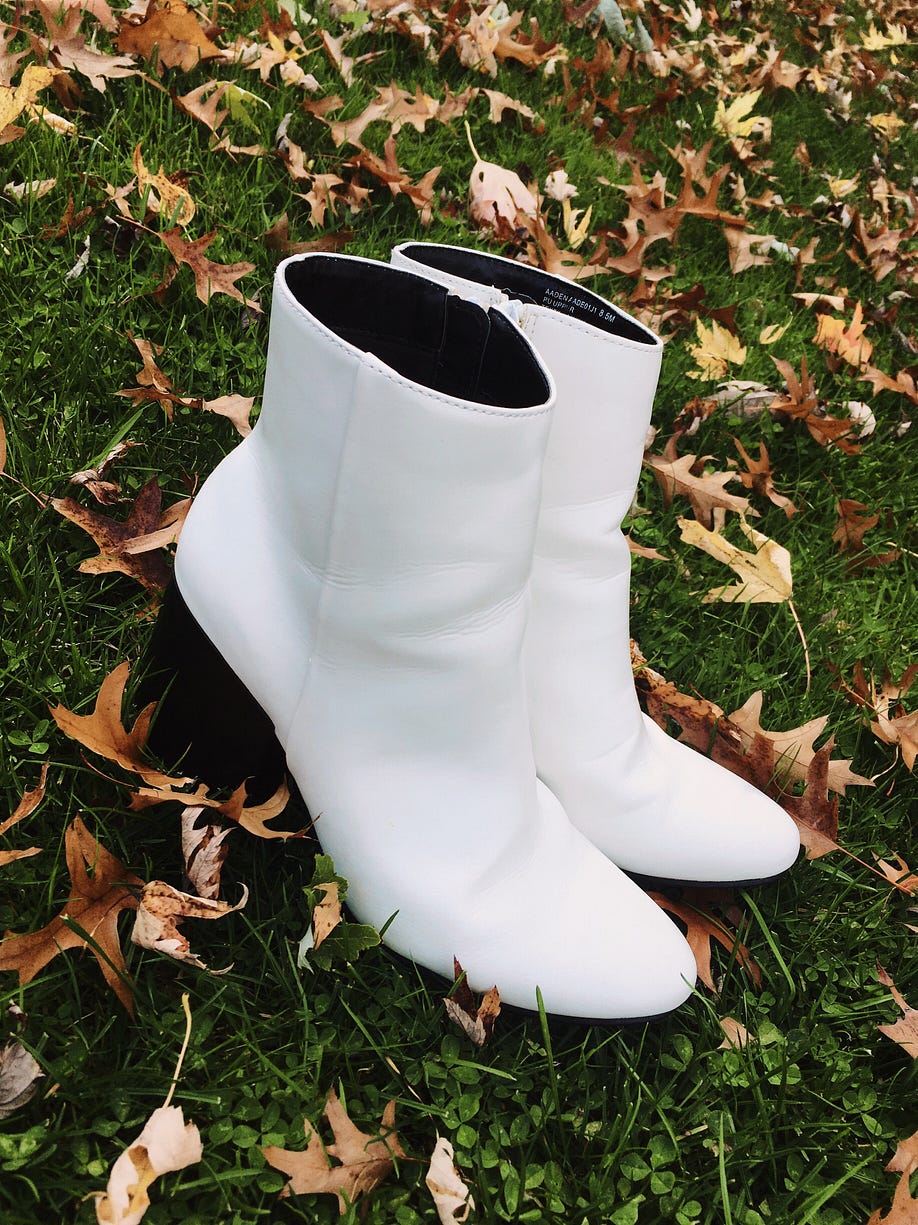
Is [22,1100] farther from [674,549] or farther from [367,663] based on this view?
[674,549]

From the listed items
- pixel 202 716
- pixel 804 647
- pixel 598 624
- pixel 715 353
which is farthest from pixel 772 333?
pixel 202 716

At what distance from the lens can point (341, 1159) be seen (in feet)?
3.07

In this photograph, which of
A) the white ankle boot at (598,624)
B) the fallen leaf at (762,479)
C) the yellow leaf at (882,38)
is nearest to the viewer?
the white ankle boot at (598,624)

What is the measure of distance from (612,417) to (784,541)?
1114mm

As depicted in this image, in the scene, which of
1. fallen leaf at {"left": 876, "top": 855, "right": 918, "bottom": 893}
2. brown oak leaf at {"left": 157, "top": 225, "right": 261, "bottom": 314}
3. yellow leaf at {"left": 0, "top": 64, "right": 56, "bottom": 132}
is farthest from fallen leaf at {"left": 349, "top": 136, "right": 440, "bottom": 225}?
fallen leaf at {"left": 876, "top": 855, "right": 918, "bottom": 893}

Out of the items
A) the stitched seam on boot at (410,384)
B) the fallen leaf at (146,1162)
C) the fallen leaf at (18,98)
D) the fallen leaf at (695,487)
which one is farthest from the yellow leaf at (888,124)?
the fallen leaf at (146,1162)

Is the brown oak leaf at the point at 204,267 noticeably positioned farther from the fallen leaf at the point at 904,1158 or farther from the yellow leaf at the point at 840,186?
the yellow leaf at the point at 840,186

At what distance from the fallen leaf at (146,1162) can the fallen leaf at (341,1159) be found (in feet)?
0.25

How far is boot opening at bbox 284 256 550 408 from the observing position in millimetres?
993

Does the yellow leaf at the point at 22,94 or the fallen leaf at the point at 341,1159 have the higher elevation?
the yellow leaf at the point at 22,94

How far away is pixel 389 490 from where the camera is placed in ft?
2.92

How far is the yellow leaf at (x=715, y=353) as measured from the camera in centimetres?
235

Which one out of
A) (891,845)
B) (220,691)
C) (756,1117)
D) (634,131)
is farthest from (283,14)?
(756,1117)

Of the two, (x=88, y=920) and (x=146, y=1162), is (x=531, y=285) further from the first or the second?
(x=146, y=1162)
